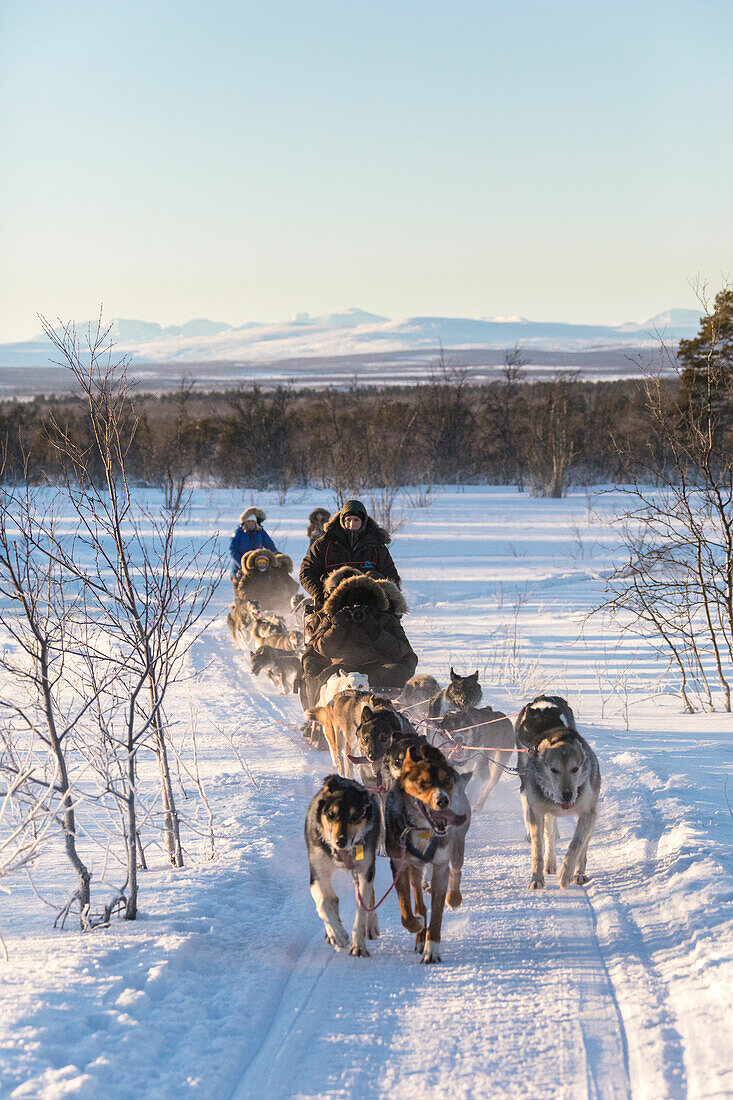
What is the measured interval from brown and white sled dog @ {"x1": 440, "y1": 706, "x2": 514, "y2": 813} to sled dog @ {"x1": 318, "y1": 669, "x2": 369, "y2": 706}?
2.75 feet

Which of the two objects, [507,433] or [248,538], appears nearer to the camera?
[248,538]

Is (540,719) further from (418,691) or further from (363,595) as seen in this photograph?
(363,595)

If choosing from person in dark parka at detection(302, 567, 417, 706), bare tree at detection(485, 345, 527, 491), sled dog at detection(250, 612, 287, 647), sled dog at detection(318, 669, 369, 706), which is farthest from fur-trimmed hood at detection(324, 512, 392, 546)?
bare tree at detection(485, 345, 527, 491)

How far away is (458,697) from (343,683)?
0.91m

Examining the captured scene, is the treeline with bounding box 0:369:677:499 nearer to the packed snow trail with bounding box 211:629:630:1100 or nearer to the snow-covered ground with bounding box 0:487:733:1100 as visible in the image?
the snow-covered ground with bounding box 0:487:733:1100

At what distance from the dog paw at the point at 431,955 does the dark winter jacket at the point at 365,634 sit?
325 centimetres

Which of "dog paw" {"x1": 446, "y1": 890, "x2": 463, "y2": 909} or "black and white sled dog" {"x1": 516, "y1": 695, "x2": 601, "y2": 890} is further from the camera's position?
"black and white sled dog" {"x1": 516, "y1": 695, "x2": 601, "y2": 890}

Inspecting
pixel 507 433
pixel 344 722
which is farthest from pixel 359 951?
pixel 507 433

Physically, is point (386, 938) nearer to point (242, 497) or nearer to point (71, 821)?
point (71, 821)

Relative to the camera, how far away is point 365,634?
6.70m

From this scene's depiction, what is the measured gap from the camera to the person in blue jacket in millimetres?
11016

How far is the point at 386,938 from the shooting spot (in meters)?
3.69

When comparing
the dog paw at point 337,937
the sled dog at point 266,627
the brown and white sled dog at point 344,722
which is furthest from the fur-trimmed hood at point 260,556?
the dog paw at point 337,937

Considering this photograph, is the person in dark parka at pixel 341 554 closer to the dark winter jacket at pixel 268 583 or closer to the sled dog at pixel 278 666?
the sled dog at pixel 278 666
